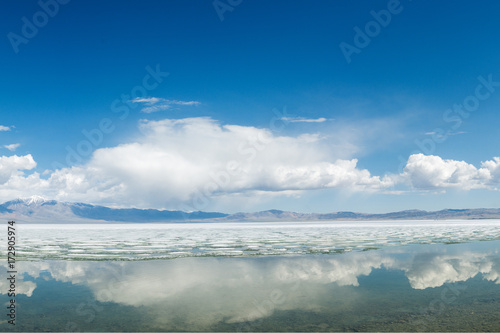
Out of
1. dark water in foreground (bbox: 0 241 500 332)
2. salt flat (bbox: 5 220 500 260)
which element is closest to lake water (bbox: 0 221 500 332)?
dark water in foreground (bbox: 0 241 500 332)

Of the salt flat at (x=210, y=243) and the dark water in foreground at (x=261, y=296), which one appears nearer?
the dark water in foreground at (x=261, y=296)

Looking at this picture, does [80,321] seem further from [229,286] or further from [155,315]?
[229,286]

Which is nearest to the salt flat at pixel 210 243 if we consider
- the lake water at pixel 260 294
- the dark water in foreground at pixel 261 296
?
the lake water at pixel 260 294

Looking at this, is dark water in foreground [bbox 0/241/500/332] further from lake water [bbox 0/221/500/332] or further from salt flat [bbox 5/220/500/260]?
salt flat [bbox 5/220/500/260]

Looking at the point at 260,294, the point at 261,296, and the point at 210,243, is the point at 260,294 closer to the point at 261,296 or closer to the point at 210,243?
the point at 261,296

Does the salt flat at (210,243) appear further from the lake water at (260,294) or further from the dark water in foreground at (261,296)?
the dark water in foreground at (261,296)

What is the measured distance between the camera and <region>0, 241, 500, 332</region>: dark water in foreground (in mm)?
9859

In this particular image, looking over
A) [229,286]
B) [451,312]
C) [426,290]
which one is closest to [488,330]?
[451,312]

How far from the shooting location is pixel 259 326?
9641mm

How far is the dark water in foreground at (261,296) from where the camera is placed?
9.86 meters

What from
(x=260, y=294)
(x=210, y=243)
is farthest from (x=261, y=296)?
(x=210, y=243)

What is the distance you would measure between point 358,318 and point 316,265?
928 cm

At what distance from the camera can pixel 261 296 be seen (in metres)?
12.8

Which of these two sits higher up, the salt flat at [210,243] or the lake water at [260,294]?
the lake water at [260,294]
